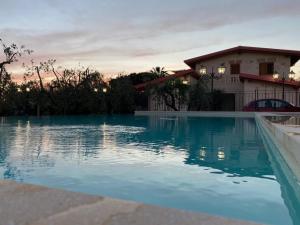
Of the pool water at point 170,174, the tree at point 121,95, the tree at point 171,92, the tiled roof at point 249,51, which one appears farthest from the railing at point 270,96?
the pool water at point 170,174

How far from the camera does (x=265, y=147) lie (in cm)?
904

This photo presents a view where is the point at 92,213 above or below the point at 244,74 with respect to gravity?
below

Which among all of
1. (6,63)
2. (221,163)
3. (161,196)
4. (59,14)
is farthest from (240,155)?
(6,63)

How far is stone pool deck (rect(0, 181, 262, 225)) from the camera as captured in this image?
2.11 meters

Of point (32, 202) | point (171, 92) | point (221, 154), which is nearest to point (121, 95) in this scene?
point (171, 92)

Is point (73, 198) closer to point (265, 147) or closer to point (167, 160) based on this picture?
point (167, 160)

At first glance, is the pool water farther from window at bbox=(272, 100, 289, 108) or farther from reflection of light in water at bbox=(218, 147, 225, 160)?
window at bbox=(272, 100, 289, 108)

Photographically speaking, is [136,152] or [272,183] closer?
[272,183]

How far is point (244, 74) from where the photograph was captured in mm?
27391

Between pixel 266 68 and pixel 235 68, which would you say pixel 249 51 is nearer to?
pixel 235 68

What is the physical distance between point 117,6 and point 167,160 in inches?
525

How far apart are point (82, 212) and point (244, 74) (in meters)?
26.6

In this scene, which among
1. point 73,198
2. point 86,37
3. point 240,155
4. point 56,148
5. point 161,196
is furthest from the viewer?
point 86,37

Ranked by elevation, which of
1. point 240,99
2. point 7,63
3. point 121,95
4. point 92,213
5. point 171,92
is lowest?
point 92,213
